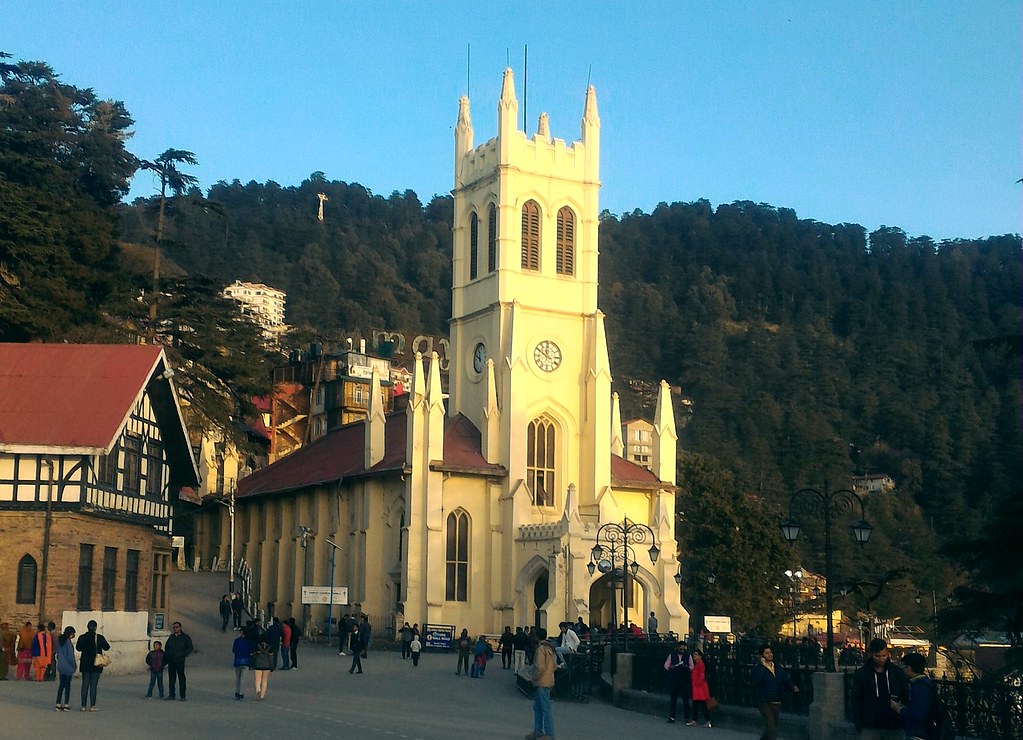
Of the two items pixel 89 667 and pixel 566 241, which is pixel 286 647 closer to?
pixel 89 667

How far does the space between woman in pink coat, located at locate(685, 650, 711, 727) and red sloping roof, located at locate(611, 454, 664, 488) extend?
1392 inches

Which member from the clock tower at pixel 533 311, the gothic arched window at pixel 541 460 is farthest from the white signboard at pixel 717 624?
the gothic arched window at pixel 541 460

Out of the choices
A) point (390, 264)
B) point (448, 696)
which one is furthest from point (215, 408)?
point (390, 264)

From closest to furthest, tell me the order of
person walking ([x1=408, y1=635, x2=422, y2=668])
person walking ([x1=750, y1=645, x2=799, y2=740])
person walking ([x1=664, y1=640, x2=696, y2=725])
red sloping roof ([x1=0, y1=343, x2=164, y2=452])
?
person walking ([x1=750, y1=645, x2=799, y2=740])
person walking ([x1=664, y1=640, x2=696, y2=725])
red sloping roof ([x1=0, y1=343, x2=164, y2=452])
person walking ([x1=408, y1=635, x2=422, y2=668])

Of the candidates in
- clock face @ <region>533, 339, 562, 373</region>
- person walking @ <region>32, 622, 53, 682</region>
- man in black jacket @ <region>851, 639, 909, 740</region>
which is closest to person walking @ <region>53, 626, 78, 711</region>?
person walking @ <region>32, 622, 53, 682</region>

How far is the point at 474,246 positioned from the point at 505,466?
11405 millimetres

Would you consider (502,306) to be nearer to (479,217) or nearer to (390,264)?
(479,217)

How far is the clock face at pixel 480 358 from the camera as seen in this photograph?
208 ft

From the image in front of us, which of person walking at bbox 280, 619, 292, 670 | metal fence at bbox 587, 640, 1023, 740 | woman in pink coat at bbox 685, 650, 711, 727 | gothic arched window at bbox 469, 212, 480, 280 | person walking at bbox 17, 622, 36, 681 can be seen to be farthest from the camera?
gothic arched window at bbox 469, 212, 480, 280

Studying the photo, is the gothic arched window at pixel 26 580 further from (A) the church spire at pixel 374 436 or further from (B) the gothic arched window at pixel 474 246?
(B) the gothic arched window at pixel 474 246

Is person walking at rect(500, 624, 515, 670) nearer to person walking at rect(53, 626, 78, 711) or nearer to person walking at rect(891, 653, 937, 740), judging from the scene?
person walking at rect(53, 626, 78, 711)

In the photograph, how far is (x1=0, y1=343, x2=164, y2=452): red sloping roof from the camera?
3478cm

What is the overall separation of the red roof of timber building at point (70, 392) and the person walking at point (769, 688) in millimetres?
18168

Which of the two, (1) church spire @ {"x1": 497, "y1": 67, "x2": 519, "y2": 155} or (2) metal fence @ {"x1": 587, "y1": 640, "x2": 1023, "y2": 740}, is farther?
(1) church spire @ {"x1": 497, "y1": 67, "x2": 519, "y2": 155}
